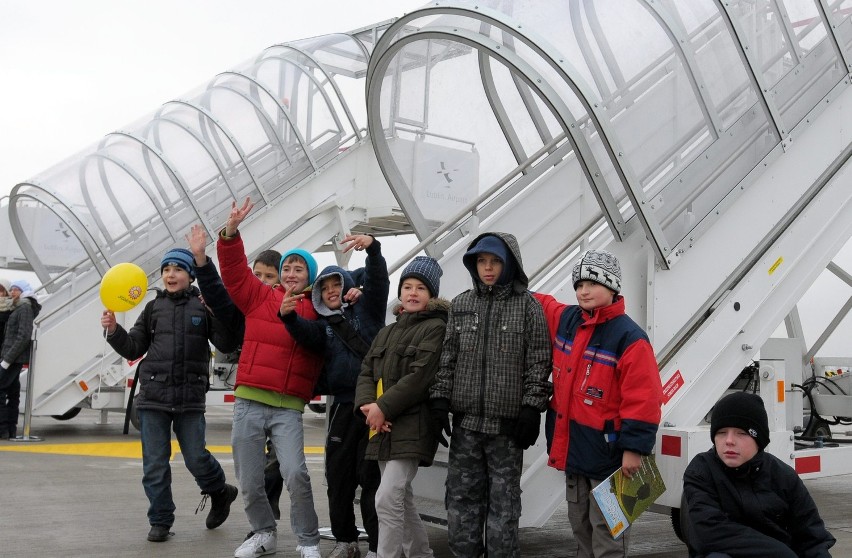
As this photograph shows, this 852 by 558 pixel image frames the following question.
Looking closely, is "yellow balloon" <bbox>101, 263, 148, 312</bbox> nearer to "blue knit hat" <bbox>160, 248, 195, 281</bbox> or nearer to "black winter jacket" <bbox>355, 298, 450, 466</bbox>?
"blue knit hat" <bbox>160, 248, 195, 281</bbox>

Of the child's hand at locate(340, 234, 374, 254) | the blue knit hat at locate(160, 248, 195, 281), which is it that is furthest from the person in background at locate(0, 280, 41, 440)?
the child's hand at locate(340, 234, 374, 254)

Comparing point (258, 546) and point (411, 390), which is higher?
point (411, 390)

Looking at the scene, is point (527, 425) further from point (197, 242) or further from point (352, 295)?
point (197, 242)

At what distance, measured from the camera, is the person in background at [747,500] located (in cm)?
377

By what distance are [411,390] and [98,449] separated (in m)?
7.04

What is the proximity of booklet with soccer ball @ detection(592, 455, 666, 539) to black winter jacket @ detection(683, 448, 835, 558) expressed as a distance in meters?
0.45

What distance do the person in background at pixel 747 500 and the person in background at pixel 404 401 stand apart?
4.74 ft

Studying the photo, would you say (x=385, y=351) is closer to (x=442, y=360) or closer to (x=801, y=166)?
(x=442, y=360)

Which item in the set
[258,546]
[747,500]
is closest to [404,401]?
[258,546]

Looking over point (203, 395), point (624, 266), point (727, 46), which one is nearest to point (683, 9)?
point (727, 46)

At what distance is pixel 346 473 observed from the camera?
5340 mm

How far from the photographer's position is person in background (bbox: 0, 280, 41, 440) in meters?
11.2

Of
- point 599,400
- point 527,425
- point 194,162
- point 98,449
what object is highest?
point 194,162

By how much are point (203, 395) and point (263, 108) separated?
9.08 meters
